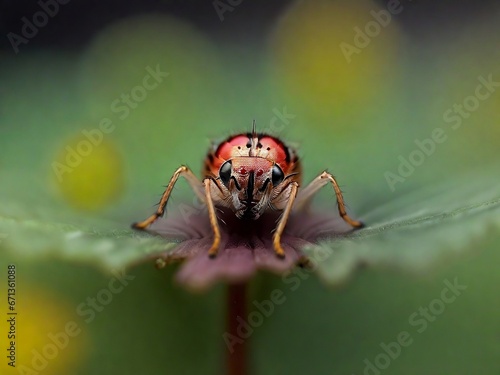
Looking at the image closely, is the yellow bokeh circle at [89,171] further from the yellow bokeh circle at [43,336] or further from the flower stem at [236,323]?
the flower stem at [236,323]

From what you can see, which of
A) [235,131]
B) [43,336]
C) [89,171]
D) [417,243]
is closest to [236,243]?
[417,243]

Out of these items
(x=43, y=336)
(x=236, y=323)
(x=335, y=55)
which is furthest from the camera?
(x=335, y=55)

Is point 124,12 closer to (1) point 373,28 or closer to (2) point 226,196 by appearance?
(1) point 373,28

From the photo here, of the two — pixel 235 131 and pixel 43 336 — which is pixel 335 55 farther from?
pixel 43 336

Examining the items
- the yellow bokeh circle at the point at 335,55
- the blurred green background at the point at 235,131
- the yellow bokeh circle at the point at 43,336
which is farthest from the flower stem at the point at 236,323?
the yellow bokeh circle at the point at 335,55

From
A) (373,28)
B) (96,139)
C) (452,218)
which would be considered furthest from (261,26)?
(452,218)
